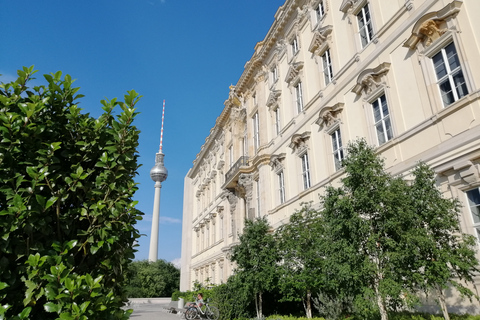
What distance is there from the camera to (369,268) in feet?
23.7

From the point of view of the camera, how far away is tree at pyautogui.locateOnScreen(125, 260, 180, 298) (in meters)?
56.2

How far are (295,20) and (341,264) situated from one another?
17455 mm

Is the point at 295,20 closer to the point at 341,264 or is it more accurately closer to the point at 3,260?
the point at 341,264

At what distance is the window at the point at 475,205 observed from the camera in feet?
28.2

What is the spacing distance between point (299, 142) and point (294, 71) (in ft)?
15.4

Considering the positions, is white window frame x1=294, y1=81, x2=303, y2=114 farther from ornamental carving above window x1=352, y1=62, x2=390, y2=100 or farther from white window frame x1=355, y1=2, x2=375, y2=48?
ornamental carving above window x1=352, y1=62, x2=390, y2=100

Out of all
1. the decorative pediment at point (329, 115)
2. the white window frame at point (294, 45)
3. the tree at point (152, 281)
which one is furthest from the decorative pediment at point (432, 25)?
the tree at point (152, 281)

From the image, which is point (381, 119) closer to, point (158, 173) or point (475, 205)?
point (475, 205)

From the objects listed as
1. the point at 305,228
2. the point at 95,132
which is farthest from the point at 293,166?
the point at 95,132

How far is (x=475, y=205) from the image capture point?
28.8 ft

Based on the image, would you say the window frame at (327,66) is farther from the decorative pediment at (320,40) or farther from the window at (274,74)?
the window at (274,74)

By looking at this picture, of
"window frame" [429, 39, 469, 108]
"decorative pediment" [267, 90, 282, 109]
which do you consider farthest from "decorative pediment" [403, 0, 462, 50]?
"decorative pediment" [267, 90, 282, 109]

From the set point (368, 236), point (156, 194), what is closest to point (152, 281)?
point (156, 194)

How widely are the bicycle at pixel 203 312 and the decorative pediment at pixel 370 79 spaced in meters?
12.2
